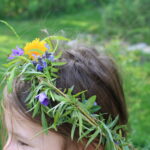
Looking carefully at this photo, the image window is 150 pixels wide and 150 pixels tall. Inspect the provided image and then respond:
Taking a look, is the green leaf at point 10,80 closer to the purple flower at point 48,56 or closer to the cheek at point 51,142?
the purple flower at point 48,56

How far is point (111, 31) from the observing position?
711 cm

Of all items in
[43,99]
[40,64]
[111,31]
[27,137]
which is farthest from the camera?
[111,31]

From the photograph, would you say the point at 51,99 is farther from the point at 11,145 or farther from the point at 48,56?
the point at 11,145

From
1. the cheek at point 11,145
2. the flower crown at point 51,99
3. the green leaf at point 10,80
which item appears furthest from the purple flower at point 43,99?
the cheek at point 11,145

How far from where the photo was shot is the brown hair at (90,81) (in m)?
1.71

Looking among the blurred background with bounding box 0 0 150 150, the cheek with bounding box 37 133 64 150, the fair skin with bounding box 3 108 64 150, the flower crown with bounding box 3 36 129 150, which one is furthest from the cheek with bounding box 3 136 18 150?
the blurred background with bounding box 0 0 150 150

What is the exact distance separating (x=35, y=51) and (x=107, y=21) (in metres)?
5.85

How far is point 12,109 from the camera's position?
175 centimetres

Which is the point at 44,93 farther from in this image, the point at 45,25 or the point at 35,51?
the point at 45,25

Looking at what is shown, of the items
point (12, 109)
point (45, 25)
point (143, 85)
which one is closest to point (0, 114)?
point (12, 109)

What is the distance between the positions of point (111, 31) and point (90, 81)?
5414 millimetres

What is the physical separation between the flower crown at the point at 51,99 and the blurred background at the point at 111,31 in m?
0.12

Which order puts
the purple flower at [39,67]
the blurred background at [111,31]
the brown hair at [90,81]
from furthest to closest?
the blurred background at [111,31] < the brown hair at [90,81] < the purple flower at [39,67]

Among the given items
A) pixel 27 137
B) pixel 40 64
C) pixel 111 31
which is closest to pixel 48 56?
pixel 40 64
